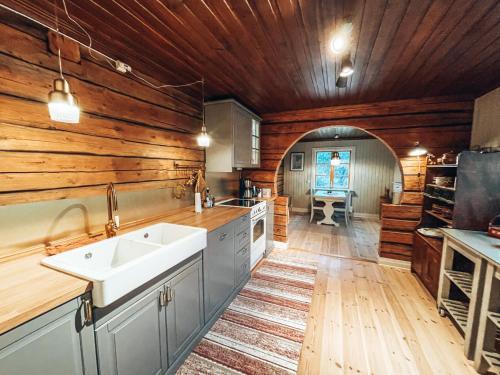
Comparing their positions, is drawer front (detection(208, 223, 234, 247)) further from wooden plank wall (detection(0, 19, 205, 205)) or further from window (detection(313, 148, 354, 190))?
window (detection(313, 148, 354, 190))

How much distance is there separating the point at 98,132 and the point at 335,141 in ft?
20.4

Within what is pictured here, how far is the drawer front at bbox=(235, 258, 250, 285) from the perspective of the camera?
93.2 inches

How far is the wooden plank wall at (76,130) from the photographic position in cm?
119

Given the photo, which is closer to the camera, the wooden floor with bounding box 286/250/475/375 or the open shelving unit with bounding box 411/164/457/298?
the wooden floor with bounding box 286/250/475/375

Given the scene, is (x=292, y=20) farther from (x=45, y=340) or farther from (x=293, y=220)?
(x=293, y=220)

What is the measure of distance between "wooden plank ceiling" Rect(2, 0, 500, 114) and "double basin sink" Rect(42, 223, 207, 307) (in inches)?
57.4

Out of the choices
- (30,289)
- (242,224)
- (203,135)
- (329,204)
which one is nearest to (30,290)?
(30,289)

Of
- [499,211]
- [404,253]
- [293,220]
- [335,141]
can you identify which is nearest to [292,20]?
[499,211]

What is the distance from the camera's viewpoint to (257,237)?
118 inches

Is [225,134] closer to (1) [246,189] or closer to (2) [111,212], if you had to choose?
(1) [246,189]

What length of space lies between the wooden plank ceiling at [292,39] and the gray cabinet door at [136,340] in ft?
5.72

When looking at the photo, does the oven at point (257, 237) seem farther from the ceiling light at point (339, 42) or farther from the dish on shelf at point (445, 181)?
the dish on shelf at point (445, 181)

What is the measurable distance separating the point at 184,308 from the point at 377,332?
5.72 feet

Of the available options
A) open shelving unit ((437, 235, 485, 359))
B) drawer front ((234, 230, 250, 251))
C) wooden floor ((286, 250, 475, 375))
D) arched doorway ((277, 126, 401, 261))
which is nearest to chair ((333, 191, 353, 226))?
arched doorway ((277, 126, 401, 261))
